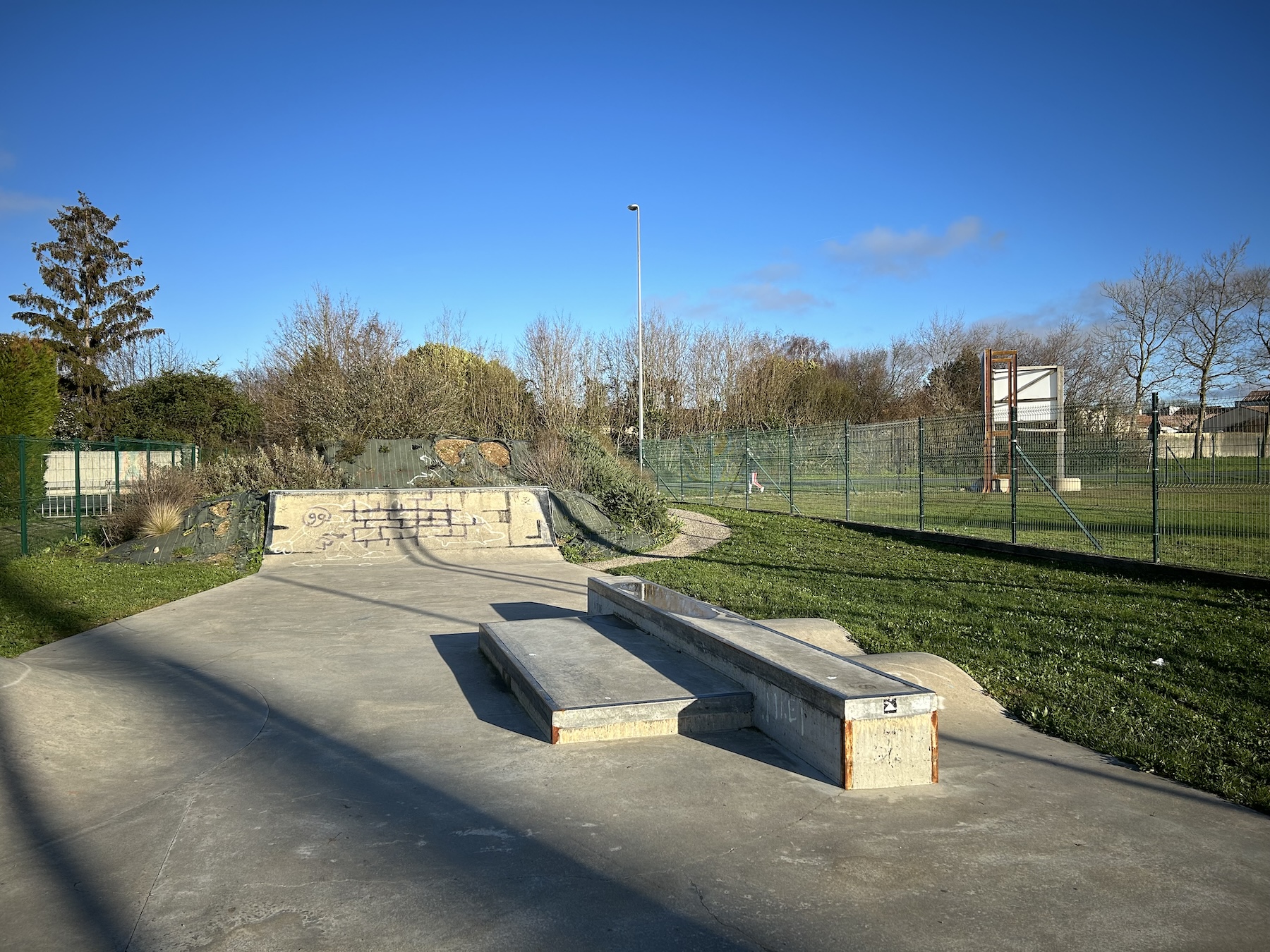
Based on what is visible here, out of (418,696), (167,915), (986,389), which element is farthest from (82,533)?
(986,389)

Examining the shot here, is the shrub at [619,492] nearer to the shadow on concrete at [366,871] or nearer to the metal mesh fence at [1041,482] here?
the metal mesh fence at [1041,482]

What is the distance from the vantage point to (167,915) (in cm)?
339

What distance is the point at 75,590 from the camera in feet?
38.9

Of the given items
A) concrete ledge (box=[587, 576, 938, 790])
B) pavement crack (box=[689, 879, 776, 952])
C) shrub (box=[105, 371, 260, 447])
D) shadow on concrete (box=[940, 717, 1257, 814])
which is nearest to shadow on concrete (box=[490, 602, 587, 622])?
concrete ledge (box=[587, 576, 938, 790])

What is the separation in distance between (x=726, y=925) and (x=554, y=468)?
1720cm

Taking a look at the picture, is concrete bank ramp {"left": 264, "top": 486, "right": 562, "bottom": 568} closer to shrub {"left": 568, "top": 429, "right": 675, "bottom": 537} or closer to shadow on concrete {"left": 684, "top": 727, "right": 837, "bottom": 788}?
shrub {"left": 568, "top": 429, "right": 675, "bottom": 537}

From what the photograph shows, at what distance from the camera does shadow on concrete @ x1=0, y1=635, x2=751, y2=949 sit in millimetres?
3268

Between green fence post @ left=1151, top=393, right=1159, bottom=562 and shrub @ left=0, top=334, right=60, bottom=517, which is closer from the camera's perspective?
green fence post @ left=1151, top=393, right=1159, bottom=562

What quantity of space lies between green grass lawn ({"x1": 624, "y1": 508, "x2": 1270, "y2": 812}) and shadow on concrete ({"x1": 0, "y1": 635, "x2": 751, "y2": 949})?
11.5ft

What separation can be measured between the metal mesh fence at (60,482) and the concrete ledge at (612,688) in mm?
12415

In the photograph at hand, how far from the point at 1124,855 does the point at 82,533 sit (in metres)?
19.5

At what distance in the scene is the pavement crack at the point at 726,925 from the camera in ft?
10.3

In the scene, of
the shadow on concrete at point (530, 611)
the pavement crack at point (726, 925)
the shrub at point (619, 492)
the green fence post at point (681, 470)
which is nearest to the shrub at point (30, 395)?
the shrub at point (619, 492)

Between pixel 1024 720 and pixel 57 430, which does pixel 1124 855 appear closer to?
pixel 1024 720
